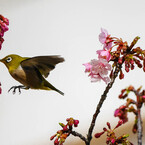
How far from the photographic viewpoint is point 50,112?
1320 mm

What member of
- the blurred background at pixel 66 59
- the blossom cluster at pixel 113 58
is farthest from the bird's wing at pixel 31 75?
the blurred background at pixel 66 59

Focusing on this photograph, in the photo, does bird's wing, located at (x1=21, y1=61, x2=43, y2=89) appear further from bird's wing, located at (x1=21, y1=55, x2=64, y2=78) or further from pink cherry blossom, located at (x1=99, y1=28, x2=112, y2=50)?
pink cherry blossom, located at (x1=99, y1=28, x2=112, y2=50)

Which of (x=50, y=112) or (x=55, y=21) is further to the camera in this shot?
(x=55, y=21)

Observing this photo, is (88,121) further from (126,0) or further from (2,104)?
(126,0)

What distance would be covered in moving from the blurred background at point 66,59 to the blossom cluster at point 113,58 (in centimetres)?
72

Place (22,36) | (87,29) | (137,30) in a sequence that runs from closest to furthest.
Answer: (137,30), (87,29), (22,36)

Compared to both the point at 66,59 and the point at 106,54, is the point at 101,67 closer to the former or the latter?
the point at 106,54

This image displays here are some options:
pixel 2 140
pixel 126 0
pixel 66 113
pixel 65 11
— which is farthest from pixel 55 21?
pixel 2 140

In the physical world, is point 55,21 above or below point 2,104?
above

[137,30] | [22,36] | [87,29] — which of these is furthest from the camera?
[22,36]

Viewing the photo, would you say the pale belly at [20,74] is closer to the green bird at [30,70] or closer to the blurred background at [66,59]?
the green bird at [30,70]

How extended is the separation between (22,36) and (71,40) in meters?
0.27

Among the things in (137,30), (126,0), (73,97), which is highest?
(126,0)

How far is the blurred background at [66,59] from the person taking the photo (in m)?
1.28
